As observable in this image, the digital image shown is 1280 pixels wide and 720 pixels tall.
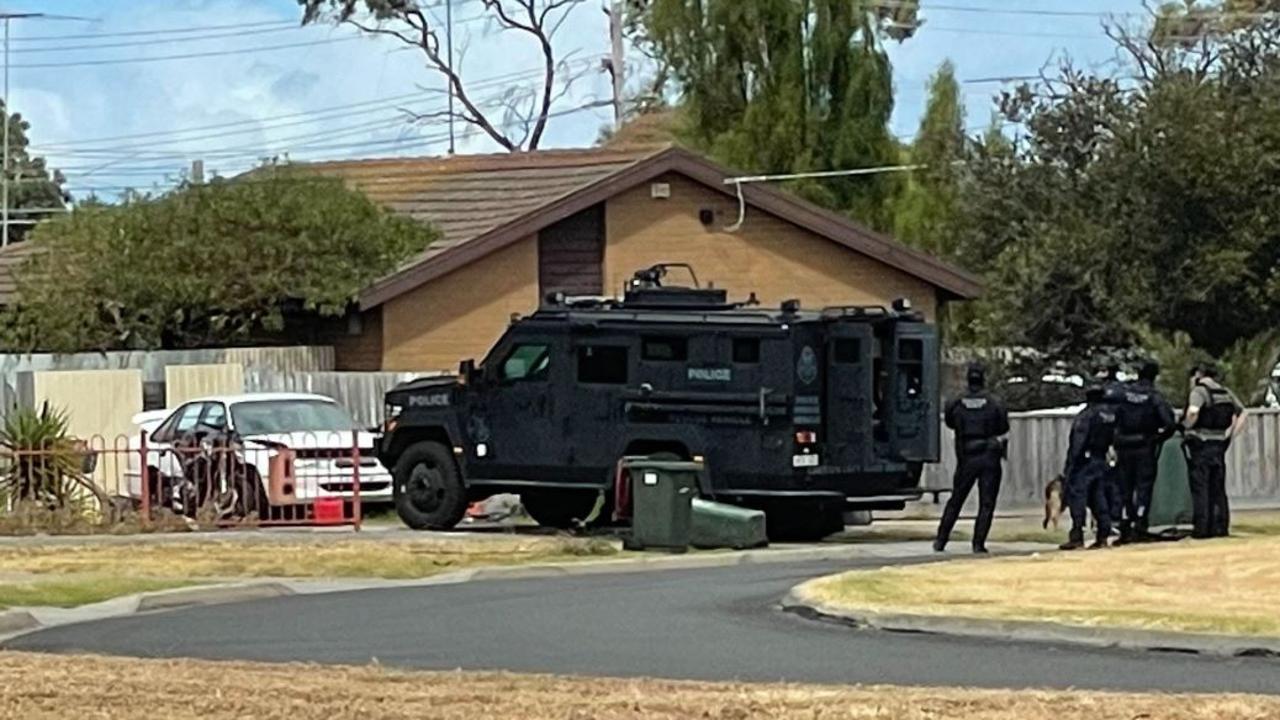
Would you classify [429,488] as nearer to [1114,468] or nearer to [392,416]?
[392,416]

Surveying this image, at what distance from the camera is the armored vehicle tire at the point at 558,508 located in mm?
28312

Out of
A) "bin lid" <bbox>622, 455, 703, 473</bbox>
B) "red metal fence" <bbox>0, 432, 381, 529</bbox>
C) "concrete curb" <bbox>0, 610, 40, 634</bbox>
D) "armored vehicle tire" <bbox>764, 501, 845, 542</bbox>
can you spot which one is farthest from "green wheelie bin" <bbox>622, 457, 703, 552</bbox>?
"concrete curb" <bbox>0, 610, 40, 634</bbox>

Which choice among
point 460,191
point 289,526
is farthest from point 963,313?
point 289,526

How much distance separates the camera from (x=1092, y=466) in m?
24.5

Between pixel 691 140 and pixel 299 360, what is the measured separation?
12.3 m

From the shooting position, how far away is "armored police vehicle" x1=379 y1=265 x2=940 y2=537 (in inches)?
1033

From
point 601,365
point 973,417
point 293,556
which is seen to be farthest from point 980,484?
point 293,556

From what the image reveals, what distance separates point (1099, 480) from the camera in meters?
24.6

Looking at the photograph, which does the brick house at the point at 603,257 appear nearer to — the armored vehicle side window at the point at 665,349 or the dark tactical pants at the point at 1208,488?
the armored vehicle side window at the point at 665,349

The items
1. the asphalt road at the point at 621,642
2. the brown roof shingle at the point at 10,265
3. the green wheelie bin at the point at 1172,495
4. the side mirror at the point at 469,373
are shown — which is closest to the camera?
the asphalt road at the point at 621,642

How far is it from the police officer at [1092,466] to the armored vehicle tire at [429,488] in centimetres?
686

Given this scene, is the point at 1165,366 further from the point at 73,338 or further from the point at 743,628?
the point at 743,628

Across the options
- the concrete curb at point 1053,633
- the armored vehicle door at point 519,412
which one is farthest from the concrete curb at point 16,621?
the armored vehicle door at point 519,412

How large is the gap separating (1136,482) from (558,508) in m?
6.93
